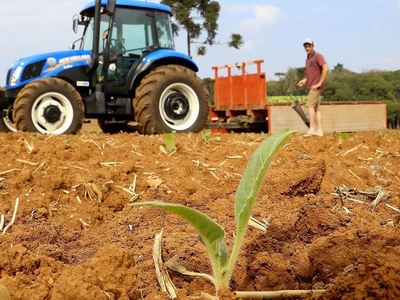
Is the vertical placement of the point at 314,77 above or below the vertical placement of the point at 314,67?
below

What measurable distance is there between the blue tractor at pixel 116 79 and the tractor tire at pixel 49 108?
1cm

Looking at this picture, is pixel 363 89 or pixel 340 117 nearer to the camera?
pixel 340 117

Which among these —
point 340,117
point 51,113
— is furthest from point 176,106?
point 340,117

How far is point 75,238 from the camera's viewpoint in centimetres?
201

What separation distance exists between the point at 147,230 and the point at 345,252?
32.3 inches

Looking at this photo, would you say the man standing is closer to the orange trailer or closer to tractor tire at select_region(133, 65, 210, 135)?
tractor tire at select_region(133, 65, 210, 135)

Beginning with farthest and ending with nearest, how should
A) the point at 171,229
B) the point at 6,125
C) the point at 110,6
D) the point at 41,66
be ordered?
the point at 6,125 < the point at 41,66 < the point at 110,6 < the point at 171,229

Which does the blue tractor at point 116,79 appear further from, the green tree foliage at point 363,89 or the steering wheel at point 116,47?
the green tree foliage at point 363,89

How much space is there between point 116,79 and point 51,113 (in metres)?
1.31

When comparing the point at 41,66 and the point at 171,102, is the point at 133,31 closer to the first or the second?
the point at 171,102

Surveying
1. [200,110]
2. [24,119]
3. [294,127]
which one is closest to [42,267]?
[24,119]

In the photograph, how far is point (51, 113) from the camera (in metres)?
6.93

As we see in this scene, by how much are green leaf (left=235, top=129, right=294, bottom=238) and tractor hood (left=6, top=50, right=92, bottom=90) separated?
6.82 m

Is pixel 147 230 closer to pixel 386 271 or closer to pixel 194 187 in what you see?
pixel 194 187
